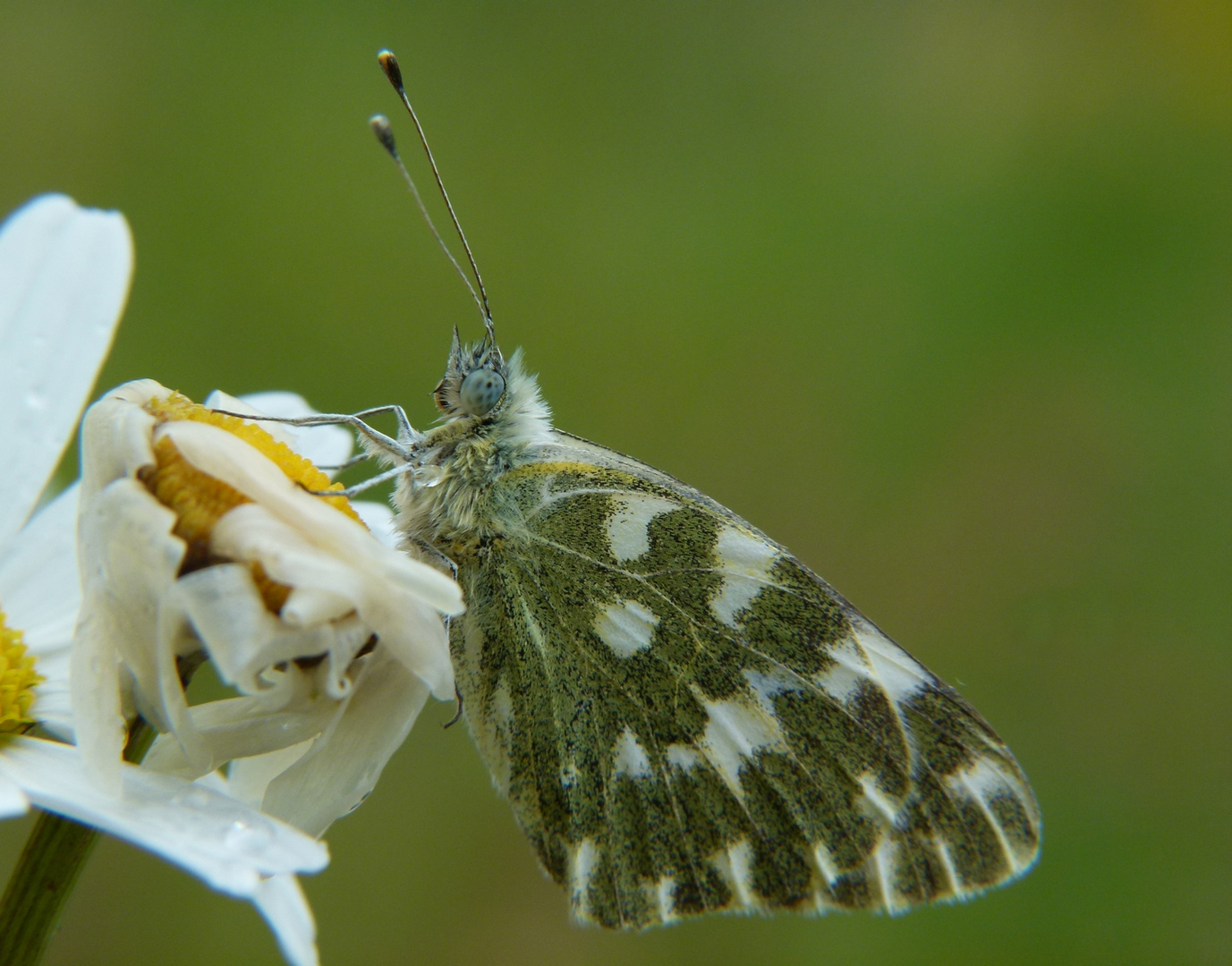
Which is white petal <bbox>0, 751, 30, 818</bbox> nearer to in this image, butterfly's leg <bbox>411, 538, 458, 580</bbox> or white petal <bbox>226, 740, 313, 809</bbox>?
white petal <bbox>226, 740, 313, 809</bbox>

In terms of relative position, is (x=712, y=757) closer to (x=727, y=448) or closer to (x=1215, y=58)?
(x=727, y=448)

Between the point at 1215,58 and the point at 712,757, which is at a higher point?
the point at 1215,58

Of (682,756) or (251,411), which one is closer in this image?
(251,411)

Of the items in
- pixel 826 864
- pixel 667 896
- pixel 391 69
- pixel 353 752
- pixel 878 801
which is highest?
pixel 391 69

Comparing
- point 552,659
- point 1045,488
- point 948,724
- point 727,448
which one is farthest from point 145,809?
point 1045,488

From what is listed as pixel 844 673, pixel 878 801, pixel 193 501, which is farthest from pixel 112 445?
pixel 878 801

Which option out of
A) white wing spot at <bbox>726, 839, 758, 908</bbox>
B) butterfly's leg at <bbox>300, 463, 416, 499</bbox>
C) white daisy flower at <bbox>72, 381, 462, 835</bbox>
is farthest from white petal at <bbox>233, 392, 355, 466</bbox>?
white wing spot at <bbox>726, 839, 758, 908</bbox>

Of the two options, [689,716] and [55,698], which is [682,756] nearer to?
[689,716]
